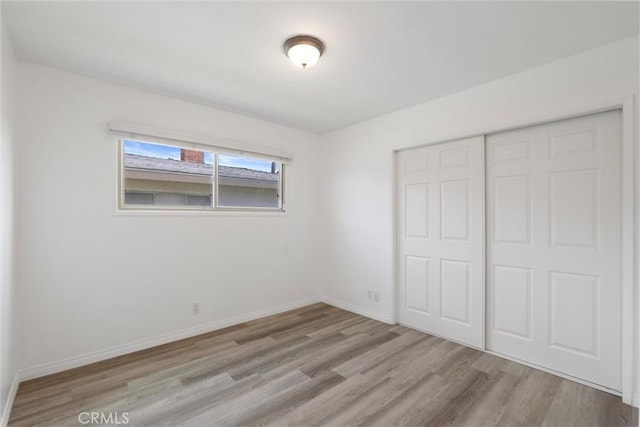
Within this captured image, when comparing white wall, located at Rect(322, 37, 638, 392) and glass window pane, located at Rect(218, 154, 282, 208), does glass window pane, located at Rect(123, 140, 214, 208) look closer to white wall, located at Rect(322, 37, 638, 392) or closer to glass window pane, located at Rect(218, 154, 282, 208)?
glass window pane, located at Rect(218, 154, 282, 208)

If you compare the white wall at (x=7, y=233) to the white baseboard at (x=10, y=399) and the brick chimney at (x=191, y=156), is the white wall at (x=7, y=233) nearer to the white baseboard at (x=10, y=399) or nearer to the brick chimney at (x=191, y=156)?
the white baseboard at (x=10, y=399)

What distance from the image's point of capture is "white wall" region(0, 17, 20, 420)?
5.83 ft

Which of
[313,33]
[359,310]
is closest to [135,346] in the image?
[359,310]

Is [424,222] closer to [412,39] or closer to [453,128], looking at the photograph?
[453,128]

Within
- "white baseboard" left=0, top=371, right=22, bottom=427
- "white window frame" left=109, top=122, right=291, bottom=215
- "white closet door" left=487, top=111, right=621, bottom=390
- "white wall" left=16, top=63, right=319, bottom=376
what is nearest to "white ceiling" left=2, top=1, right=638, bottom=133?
"white wall" left=16, top=63, right=319, bottom=376

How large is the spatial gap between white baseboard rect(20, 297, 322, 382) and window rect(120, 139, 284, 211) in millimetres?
1344

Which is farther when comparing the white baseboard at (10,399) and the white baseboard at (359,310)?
the white baseboard at (359,310)

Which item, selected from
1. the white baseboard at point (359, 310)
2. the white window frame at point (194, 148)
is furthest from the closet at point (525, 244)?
the white window frame at point (194, 148)

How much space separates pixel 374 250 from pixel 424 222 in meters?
0.75

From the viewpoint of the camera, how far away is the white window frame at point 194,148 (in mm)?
2783

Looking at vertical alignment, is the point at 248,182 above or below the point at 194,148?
below

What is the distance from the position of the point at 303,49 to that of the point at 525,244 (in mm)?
2497

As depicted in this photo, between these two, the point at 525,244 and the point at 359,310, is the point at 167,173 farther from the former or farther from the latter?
the point at 525,244

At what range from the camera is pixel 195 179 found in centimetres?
332
